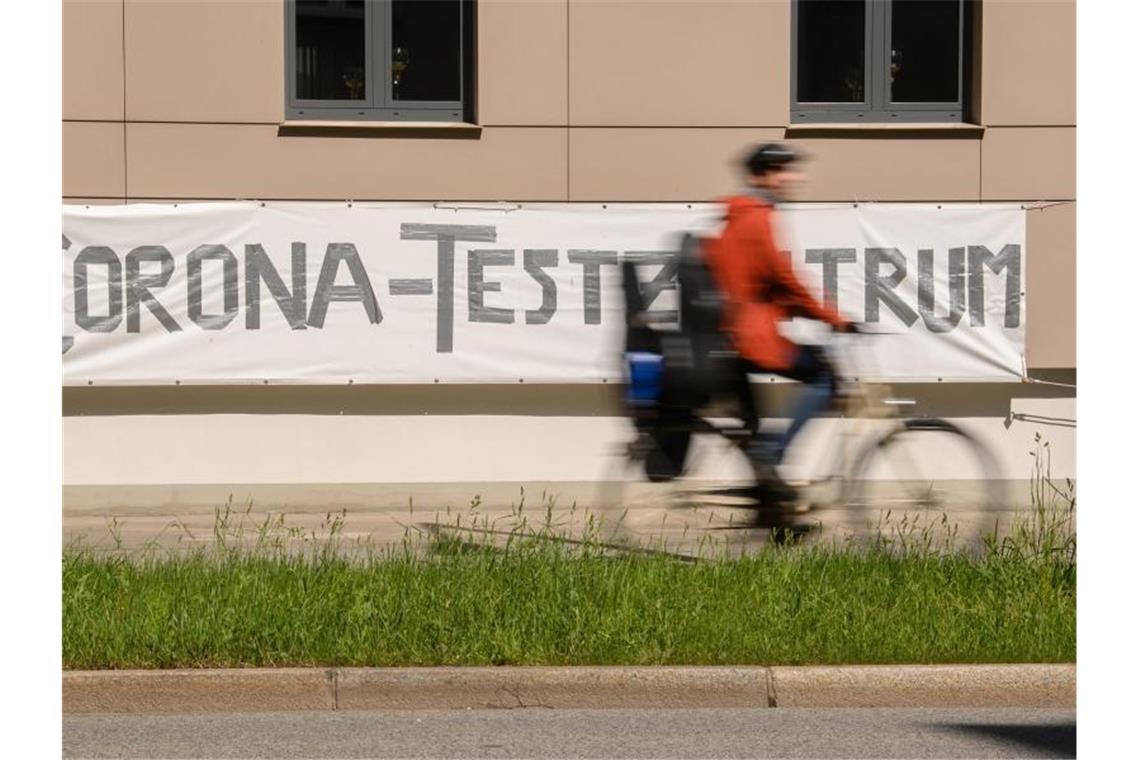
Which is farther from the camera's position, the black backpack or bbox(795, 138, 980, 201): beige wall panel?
bbox(795, 138, 980, 201): beige wall panel

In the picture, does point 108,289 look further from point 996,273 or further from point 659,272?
point 996,273

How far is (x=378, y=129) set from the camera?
1301 cm

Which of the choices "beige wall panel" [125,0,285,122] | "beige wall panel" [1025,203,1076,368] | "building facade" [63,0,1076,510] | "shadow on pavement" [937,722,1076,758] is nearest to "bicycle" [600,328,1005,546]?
"shadow on pavement" [937,722,1076,758]

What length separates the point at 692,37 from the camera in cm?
1303

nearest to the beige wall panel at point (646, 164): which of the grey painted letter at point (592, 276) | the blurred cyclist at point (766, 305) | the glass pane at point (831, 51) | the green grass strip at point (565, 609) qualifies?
the grey painted letter at point (592, 276)

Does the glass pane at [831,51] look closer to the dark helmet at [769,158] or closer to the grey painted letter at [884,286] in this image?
the grey painted letter at [884,286]

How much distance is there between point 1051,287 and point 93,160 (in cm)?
677

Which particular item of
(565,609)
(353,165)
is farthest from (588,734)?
(353,165)

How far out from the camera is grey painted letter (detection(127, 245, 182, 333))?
1266 cm

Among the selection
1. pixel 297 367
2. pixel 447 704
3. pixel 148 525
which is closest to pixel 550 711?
pixel 447 704

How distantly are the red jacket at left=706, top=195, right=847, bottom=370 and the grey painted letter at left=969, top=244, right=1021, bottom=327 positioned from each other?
4406 mm

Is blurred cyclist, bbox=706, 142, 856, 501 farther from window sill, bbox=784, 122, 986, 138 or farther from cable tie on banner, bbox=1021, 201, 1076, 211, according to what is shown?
cable tie on banner, bbox=1021, 201, 1076, 211

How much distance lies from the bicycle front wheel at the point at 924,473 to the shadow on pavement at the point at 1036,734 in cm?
252

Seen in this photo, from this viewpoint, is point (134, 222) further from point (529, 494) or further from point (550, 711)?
point (550, 711)
